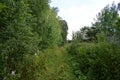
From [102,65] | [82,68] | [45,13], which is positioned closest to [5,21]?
[82,68]

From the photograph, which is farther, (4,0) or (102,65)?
(4,0)

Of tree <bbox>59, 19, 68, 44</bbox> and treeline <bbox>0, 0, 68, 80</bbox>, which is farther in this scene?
tree <bbox>59, 19, 68, 44</bbox>

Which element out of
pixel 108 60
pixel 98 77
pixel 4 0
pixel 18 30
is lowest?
pixel 98 77

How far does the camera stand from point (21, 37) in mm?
13469

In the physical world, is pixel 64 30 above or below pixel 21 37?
above

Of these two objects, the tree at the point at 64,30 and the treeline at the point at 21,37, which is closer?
the treeline at the point at 21,37

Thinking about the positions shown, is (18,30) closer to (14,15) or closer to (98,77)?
(14,15)

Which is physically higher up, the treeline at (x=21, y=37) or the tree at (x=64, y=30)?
the tree at (x=64, y=30)

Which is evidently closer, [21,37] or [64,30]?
[21,37]

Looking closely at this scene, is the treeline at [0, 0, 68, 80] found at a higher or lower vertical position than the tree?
lower

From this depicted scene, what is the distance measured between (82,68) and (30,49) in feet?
12.7

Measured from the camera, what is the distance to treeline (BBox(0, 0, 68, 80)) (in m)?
8.04

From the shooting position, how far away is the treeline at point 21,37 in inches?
316

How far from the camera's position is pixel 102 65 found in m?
9.16
